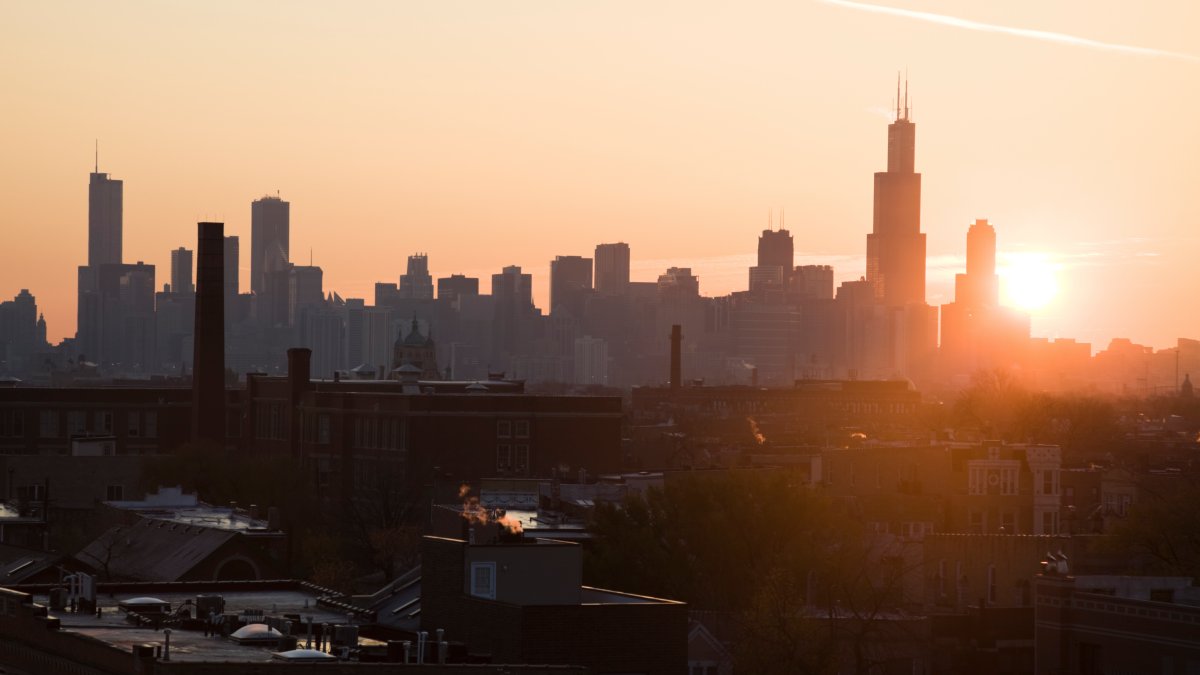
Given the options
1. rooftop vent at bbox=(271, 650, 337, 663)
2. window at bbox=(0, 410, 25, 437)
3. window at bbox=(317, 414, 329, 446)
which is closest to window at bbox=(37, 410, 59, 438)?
window at bbox=(0, 410, 25, 437)

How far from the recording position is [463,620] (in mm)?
34500

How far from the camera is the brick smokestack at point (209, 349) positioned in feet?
409

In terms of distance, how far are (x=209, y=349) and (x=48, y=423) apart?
8908 millimetres

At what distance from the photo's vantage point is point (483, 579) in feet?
Answer: 114

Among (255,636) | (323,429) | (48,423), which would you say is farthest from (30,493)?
(255,636)

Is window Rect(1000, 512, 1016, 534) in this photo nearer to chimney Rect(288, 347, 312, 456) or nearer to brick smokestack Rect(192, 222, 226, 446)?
chimney Rect(288, 347, 312, 456)

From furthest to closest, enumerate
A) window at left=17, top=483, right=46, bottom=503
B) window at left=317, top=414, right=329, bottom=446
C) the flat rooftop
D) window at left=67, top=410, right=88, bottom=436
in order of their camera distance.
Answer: window at left=67, top=410, right=88, bottom=436
window at left=317, top=414, right=329, bottom=446
window at left=17, top=483, right=46, bottom=503
the flat rooftop

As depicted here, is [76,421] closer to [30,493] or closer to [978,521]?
[30,493]

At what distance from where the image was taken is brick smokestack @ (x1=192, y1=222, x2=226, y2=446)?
12456 centimetres

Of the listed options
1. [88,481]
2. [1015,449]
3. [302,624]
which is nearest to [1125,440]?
[1015,449]

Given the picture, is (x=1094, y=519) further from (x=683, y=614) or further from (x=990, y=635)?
(x=683, y=614)

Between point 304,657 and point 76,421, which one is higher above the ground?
point 76,421

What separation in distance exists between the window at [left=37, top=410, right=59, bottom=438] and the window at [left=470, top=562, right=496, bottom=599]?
313ft

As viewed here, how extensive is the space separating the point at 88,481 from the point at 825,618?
48.7 m
